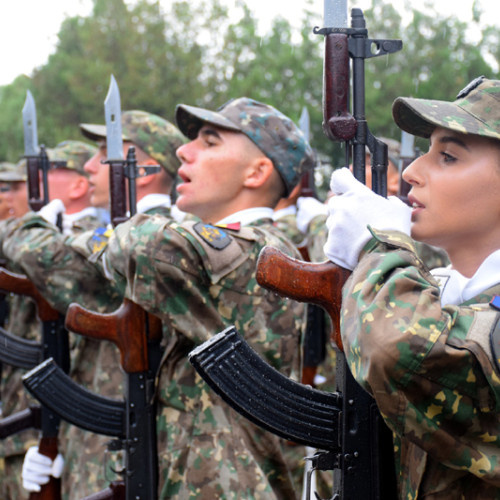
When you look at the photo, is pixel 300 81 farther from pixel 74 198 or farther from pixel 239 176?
pixel 239 176

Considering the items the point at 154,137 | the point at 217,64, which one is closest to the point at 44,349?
the point at 154,137

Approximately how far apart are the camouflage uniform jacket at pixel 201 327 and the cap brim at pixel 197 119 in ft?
1.85

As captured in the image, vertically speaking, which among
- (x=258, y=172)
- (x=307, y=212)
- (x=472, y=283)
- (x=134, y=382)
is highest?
(x=258, y=172)

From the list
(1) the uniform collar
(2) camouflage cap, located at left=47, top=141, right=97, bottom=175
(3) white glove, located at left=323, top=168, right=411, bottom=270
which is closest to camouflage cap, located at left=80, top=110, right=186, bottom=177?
(1) the uniform collar

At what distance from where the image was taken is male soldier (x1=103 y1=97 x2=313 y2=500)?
11.0 ft

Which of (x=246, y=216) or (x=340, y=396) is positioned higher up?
(x=246, y=216)

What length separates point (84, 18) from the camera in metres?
23.3

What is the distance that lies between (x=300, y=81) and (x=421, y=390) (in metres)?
16.8

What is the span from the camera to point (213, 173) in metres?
3.88

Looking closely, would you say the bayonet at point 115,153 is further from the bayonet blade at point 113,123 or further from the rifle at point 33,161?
the rifle at point 33,161

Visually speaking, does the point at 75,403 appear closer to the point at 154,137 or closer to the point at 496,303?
the point at 154,137

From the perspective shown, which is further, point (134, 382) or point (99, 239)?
point (99, 239)

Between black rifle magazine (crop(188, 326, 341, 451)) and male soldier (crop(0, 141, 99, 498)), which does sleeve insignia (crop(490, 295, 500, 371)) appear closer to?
black rifle magazine (crop(188, 326, 341, 451))

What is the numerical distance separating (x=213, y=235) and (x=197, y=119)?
85 cm
